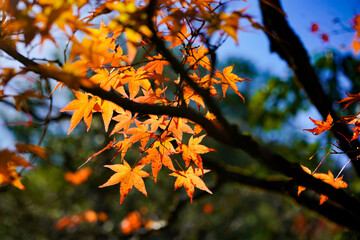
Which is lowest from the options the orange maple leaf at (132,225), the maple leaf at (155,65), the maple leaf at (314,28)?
the orange maple leaf at (132,225)

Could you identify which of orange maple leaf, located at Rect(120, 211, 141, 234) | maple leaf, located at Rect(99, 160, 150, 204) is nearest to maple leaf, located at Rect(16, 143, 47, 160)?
maple leaf, located at Rect(99, 160, 150, 204)

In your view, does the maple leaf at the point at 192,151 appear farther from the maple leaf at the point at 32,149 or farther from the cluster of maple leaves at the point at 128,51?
the maple leaf at the point at 32,149

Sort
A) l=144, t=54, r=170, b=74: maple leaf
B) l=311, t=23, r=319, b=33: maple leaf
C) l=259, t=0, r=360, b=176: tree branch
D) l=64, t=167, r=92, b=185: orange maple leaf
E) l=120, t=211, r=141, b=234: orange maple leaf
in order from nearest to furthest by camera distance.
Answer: l=144, t=54, r=170, b=74: maple leaf → l=259, t=0, r=360, b=176: tree branch → l=311, t=23, r=319, b=33: maple leaf → l=120, t=211, r=141, b=234: orange maple leaf → l=64, t=167, r=92, b=185: orange maple leaf

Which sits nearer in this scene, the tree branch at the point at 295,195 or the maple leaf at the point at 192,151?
the maple leaf at the point at 192,151

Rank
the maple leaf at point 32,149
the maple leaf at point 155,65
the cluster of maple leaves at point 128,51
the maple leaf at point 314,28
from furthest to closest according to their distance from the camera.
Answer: the maple leaf at point 314,28, the maple leaf at point 155,65, the maple leaf at point 32,149, the cluster of maple leaves at point 128,51

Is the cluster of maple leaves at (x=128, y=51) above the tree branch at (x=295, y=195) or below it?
above

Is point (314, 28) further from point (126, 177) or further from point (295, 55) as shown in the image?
point (126, 177)

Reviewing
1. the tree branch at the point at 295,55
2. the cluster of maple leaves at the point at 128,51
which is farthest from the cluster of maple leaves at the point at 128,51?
the tree branch at the point at 295,55

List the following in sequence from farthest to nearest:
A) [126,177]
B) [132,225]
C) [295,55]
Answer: [132,225]
[295,55]
[126,177]

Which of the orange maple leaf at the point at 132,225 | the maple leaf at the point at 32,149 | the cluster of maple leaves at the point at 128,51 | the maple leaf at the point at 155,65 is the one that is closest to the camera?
the cluster of maple leaves at the point at 128,51

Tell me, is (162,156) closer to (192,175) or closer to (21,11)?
(192,175)

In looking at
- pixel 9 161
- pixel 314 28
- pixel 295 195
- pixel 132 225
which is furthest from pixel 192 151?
pixel 132 225

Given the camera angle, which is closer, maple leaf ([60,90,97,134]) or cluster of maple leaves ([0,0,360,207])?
cluster of maple leaves ([0,0,360,207])

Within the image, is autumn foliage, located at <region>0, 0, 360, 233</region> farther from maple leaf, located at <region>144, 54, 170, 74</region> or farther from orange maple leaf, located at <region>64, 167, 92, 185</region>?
orange maple leaf, located at <region>64, 167, 92, 185</region>
